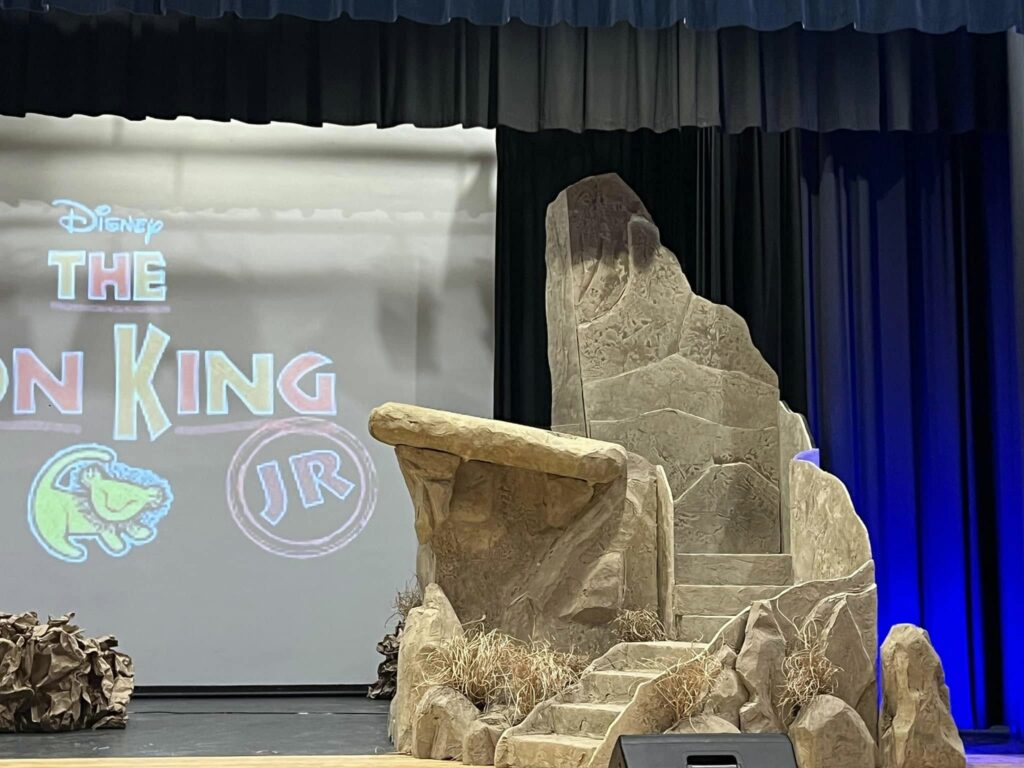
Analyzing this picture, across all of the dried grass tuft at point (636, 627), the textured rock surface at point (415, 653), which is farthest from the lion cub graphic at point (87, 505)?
the dried grass tuft at point (636, 627)

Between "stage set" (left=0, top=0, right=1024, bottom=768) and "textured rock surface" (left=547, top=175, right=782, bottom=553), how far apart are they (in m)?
0.02

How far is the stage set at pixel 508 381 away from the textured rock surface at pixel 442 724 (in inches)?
1.2

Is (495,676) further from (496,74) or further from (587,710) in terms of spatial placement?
(496,74)

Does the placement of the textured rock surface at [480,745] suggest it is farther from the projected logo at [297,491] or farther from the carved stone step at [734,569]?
the projected logo at [297,491]

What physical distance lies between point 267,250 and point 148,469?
1.49 m

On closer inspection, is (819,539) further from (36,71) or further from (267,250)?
(36,71)

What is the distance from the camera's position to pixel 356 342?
7953 millimetres

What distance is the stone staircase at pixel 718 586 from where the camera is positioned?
5.78 m

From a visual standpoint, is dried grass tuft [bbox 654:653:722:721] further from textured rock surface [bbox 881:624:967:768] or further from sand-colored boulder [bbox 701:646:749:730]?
textured rock surface [bbox 881:624:967:768]

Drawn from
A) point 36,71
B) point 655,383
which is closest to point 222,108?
point 36,71

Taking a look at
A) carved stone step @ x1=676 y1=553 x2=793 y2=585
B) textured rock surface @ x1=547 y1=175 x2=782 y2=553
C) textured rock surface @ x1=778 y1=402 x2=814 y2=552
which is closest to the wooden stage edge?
carved stone step @ x1=676 y1=553 x2=793 y2=585

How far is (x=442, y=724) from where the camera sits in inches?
200

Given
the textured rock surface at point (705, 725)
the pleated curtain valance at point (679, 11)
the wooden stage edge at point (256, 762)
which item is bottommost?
the wooden stage edge at point (256, 762)

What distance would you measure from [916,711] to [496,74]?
12.1 ft
